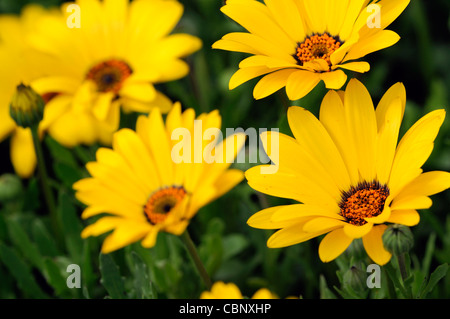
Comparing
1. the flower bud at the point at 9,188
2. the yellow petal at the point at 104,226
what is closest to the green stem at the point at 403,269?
the yellow petal at the point at 104,226

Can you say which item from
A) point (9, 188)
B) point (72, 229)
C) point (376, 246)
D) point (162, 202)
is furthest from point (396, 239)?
point (9, 188)

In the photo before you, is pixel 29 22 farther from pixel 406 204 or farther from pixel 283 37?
pixel 406 204

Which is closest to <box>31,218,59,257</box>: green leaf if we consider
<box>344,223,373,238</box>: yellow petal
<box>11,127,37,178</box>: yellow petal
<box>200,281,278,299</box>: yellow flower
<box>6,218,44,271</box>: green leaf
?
<box>6,218,44,271</box>: green leaf

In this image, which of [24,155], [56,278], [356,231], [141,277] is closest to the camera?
[356,231]

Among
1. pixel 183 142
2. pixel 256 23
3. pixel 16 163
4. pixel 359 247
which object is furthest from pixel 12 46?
pixel 359 247

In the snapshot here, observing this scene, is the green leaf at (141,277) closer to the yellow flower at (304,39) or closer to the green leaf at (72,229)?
the green leaf at (72,229)

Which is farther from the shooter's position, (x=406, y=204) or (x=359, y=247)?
(x=359, y=247)

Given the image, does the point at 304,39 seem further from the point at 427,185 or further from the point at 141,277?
the point at 141,277
